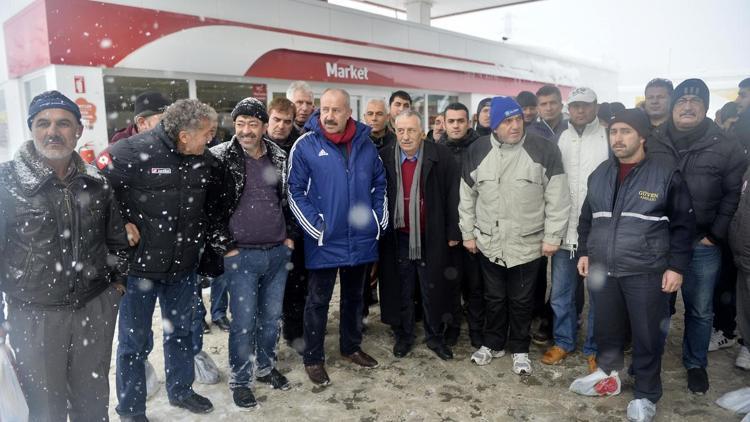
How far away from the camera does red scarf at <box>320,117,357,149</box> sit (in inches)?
126

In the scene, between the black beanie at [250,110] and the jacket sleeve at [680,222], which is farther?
the black beanie at [250,110]

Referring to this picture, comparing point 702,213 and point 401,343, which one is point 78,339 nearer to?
point 401,343

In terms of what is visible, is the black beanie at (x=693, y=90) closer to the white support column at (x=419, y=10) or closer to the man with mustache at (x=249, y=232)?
the man with mustache at (x=249, y=232)

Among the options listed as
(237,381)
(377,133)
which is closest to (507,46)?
(377,133)

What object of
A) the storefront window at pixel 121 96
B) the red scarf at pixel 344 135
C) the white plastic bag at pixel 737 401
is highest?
the storefront window at pixel 121 96

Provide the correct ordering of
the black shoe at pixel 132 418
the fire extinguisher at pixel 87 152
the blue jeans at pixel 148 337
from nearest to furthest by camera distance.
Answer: the blue jeans at pixel 148 337 < the black shoe at pixel 132 418 < the fire extinguisher at pixel 87 152

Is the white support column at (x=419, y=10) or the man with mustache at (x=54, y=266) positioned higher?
the white support column at (x=419, y=10)

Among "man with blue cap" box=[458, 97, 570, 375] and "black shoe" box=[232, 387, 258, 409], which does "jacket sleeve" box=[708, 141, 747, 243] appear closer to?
"man with blue cap" box=[458, 97, 570, 375]

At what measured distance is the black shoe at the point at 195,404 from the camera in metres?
2.94

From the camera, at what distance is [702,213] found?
3076mm

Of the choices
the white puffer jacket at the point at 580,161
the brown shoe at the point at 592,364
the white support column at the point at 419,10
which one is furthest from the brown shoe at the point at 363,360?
Result: the white support column at the point at 419,10

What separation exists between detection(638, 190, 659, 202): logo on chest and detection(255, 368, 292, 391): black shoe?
8.27 feet

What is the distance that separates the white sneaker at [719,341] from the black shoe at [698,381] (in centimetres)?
73

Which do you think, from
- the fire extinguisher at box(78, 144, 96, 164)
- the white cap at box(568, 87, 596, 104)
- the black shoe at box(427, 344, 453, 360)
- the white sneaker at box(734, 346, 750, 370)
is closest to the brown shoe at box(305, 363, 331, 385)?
the black shoe at box(427, 344, 453, 360)
